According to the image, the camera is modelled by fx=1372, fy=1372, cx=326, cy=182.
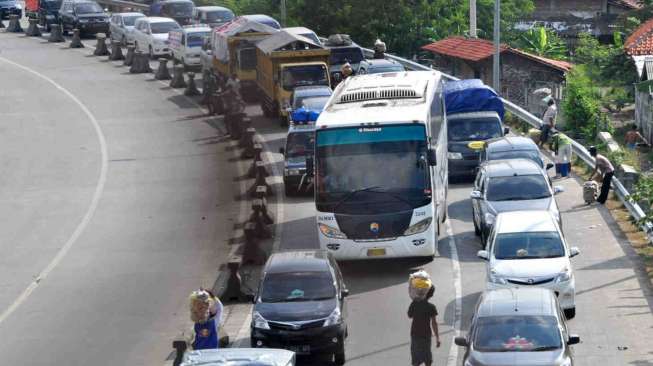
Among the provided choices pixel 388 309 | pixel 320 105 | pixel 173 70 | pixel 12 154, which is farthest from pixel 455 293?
pixel 173 70

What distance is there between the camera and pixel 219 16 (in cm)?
6203

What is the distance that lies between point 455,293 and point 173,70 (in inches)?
1259

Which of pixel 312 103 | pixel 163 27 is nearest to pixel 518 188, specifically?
pixel 312 103

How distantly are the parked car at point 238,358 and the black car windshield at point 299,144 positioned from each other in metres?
17.3

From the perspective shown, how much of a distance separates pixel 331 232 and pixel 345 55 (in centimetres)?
2269

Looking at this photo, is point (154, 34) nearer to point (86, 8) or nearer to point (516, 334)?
point (86, 8)

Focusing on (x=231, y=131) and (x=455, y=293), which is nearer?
(x=455, y=293)

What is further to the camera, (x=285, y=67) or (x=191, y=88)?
(x=191, y=88)

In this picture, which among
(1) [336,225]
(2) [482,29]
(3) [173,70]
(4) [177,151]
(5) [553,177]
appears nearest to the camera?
(1) [336,225]

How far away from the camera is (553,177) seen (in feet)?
118

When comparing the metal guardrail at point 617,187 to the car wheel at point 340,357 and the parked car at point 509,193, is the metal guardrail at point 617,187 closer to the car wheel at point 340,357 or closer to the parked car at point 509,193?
the parked car at point 509,193

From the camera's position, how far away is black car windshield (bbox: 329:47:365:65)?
158ft

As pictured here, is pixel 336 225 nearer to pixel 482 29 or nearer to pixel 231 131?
pixel 231 131

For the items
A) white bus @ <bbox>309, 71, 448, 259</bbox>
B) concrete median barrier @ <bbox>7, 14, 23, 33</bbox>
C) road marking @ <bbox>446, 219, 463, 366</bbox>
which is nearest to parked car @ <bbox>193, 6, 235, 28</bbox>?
concrete median barrier @ <bbox>7, 14, 23, 33</bbox>
